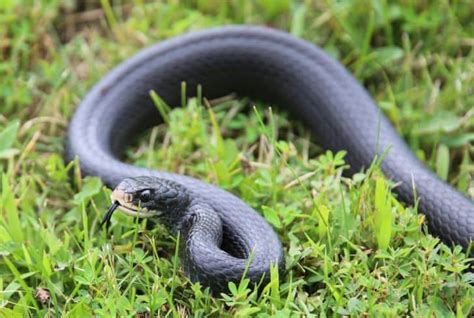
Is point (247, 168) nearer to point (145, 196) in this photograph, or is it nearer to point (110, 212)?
point (145, 196)

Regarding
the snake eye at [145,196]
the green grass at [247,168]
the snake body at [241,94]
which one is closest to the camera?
the green grass at [247,168]

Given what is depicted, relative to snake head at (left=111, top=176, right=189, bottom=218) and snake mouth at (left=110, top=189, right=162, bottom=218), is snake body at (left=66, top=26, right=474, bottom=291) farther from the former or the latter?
snake mouth at (left=110, top=189, right=162, bottom=218)

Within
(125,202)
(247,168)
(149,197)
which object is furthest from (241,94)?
(125,202)

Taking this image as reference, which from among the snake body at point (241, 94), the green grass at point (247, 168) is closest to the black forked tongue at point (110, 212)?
the green grass at point (247, 168)

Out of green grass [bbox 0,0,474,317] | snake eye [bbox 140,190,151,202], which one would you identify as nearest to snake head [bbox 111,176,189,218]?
snake eye [bbox 140,190,151,202]

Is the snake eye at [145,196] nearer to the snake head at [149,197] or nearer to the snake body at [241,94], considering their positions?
the snake head at [149,197]

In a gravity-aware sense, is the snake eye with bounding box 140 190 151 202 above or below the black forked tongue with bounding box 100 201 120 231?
above
